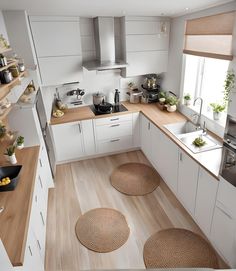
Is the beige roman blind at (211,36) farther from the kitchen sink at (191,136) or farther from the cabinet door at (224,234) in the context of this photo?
the cabinet door at (224,234)

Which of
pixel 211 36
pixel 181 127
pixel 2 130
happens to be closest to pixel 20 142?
pixel 2 130

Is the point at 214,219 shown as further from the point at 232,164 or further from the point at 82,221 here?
the point at 82,221

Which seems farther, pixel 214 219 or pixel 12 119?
pixel 12 119

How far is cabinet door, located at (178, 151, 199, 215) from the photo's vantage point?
2.30 meters

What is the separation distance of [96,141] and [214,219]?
2.22 meters

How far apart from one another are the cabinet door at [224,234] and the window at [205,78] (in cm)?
150

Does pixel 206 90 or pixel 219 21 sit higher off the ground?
pixel 219 21

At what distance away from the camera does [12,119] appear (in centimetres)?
238

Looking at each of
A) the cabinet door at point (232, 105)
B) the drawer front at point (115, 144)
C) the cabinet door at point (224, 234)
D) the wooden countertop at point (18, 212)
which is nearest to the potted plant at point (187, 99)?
the drawer front at point (115, 144)

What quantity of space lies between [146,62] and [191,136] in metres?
1.56

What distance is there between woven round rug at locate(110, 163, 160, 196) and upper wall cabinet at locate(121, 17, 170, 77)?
5.34ft

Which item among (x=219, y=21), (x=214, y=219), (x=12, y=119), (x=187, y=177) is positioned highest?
(x=219, y=21)

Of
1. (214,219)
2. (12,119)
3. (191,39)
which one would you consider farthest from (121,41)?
(214,219)

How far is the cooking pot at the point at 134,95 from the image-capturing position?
394cm
